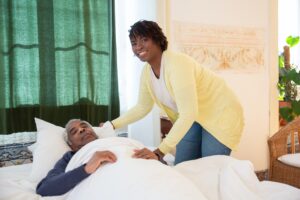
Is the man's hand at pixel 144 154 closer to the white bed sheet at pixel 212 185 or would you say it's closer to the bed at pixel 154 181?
the bed at pixel 154 181

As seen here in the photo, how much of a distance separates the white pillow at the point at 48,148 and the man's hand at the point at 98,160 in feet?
1.70

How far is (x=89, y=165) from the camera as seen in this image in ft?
4.13

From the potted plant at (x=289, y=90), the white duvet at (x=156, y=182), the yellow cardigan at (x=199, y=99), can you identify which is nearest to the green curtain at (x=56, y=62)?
the yellow cardigan at (x=199, y=99)

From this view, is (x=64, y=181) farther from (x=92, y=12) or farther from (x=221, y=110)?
(x=92, y=12)

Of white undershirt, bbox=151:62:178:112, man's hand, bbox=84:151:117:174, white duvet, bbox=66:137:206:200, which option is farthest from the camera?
white undershirt, bbox=151:62:178:112

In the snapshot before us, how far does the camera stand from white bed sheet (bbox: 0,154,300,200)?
1276 millimetres

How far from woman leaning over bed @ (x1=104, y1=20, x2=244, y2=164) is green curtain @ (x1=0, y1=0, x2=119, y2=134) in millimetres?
569

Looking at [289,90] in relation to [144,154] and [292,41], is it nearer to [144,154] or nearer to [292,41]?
[292,41]

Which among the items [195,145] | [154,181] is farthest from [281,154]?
[154,181]

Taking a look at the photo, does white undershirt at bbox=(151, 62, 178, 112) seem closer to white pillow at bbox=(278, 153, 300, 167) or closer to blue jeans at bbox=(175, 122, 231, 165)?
blue jeans at bbox=(175, 122, 231, 165)

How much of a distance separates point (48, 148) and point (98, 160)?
23.8 inches

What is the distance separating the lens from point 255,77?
10.1 feet

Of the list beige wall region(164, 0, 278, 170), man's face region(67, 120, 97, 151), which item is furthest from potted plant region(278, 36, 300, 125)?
man's face region(67, 120, 97, 151)

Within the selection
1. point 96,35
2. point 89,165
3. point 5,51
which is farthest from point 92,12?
point 89,165
